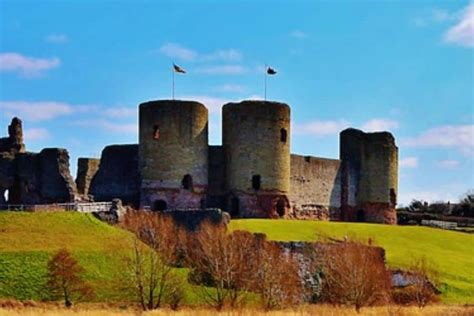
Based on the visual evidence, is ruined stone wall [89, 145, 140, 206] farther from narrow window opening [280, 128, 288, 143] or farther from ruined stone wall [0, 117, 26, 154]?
narrow window opening [280, 128, 288, 143]

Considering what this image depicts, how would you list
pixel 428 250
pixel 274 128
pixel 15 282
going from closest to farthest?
pixel 15 282, pixel 428 250, pixel 274 128

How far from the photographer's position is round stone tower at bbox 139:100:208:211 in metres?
52.8

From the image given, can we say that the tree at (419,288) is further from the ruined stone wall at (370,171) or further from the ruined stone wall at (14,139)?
the ruined stone wall at (14,139)

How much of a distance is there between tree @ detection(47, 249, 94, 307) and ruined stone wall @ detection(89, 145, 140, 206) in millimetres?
17742

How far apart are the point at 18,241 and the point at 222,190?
17.6m

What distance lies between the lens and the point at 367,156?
210 ft

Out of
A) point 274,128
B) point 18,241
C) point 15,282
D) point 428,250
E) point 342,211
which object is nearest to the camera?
point 15,282

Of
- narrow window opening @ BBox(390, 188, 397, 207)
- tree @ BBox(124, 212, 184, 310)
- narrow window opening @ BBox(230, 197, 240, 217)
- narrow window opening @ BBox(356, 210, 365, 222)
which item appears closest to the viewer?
tree @ BBox(124, 212, 184, 310)

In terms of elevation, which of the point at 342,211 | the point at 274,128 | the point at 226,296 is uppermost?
the point at 274,128

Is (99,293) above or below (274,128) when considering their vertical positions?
below

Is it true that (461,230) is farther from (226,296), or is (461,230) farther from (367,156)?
(226,296)

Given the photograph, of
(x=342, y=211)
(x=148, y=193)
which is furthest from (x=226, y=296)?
(x=342, y=211)

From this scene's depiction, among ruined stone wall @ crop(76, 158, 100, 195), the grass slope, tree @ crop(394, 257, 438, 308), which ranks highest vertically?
ruined stone wall @ crop(76, 158, 100, 195)

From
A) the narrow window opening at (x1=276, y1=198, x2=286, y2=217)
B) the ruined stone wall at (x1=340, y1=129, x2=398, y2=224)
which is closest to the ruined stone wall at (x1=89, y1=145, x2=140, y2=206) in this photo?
the narrow window opening at (x1=276, y1=198, x2=286, y2=217)
